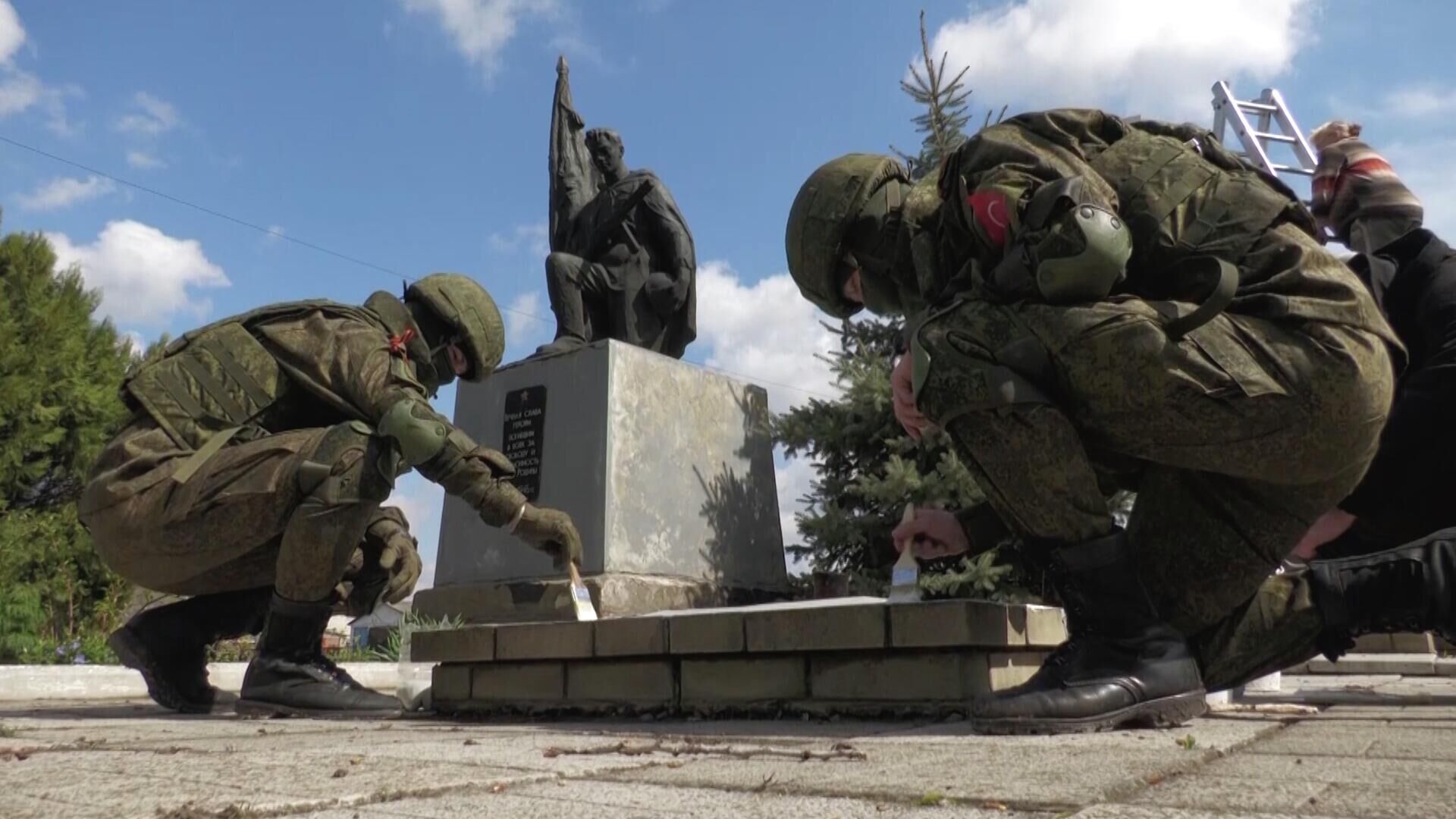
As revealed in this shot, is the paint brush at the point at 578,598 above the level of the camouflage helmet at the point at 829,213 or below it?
below

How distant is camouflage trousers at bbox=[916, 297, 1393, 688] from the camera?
1.82 metres

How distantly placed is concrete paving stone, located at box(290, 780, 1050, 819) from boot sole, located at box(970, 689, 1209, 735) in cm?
73

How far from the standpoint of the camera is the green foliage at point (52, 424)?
10.5 m

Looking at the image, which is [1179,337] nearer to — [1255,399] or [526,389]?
[1255,399]

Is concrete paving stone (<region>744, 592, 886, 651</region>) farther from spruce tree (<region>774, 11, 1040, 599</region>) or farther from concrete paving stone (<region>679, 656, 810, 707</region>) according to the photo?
spruce tree (<region>774, 11, 1040, 599</region>)

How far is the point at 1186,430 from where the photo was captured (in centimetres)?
187

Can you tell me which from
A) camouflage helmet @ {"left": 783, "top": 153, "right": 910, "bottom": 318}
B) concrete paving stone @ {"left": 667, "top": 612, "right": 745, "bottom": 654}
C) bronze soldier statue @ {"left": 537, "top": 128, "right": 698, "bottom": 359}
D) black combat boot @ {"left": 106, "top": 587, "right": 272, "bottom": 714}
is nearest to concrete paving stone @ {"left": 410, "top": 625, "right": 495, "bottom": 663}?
black combat boot @ {"left": 106, "top": 587, "right": 272, "bottom": 714}

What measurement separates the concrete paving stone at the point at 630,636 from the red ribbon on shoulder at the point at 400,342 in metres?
1.02

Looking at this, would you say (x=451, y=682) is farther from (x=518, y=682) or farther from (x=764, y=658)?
(x=764, y=658)

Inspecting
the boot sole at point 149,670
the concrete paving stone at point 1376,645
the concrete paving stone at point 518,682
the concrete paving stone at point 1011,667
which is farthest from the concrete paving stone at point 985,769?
the concrete paving stone at point 1376,645

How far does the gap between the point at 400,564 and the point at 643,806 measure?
2.57m

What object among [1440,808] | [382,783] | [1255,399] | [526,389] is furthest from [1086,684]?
[526,389]

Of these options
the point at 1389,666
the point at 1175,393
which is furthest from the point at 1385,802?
the point at 1389,666

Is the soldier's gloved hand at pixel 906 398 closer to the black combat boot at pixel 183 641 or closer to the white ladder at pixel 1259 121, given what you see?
the black combat boot at pixel 183 641
